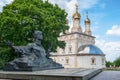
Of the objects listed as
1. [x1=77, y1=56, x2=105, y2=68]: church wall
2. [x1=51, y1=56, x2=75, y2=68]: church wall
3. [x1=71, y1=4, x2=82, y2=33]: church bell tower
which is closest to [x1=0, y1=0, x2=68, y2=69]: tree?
[x1=77, y1=56, x2=105, y2=68]: church wall

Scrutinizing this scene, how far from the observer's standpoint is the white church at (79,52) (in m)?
45.2

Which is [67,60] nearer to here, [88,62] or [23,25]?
[88,62]

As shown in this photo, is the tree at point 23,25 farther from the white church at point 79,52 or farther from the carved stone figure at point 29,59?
the white church at point 79,52

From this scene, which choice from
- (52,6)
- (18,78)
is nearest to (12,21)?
(52,6)

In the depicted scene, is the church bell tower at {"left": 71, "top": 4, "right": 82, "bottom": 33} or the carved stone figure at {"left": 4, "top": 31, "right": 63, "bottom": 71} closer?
the carved stone figure at {"left": 4, "top": 31, "right": 63, "bottom": 71}

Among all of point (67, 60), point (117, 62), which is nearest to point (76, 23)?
point (67, 60)

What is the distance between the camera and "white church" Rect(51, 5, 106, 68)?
148ft

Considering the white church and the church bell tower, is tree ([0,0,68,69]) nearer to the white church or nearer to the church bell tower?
the white church

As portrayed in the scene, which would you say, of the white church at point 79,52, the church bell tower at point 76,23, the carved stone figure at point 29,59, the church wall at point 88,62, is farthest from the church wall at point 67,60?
the carved stone figure at point 29,59

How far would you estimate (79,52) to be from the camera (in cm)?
4669

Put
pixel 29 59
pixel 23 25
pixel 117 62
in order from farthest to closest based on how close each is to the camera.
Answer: pixel 117 62, pixel 23 25, pixel 29 59

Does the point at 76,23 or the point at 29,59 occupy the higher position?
the point at 76,23

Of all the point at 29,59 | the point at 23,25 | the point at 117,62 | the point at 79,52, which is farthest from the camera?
the point at 117,62

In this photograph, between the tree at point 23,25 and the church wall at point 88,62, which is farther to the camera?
the church wall at point 88,62
